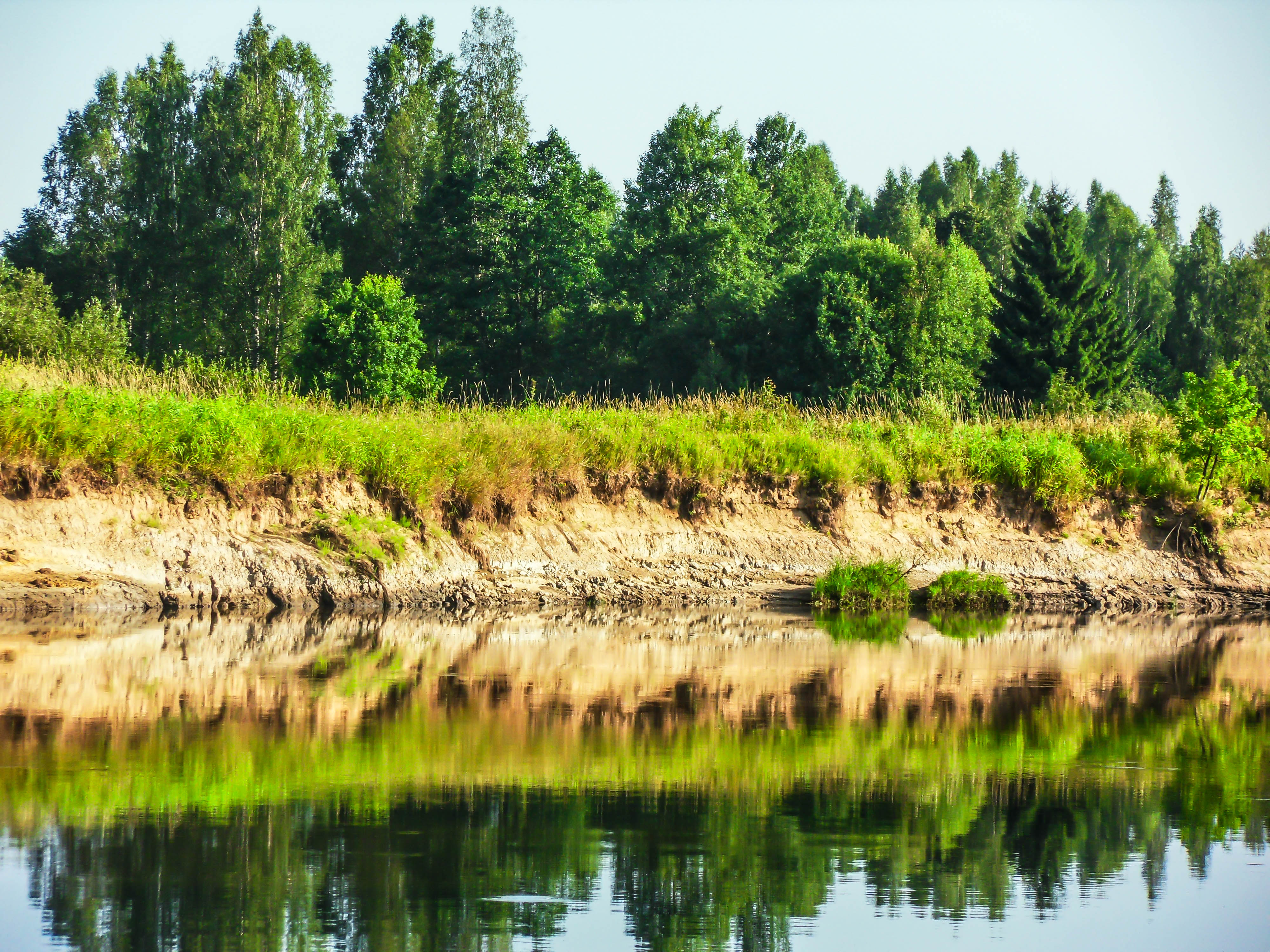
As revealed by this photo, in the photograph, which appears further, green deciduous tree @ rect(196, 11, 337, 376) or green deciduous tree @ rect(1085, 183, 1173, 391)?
green deciduous tree @ rect(1085, 183, 1173, 391)

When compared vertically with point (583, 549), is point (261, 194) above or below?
above

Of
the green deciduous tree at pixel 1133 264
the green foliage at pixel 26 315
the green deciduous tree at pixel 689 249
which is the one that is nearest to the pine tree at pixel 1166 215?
the green deciduous tree at pixel 1133 264

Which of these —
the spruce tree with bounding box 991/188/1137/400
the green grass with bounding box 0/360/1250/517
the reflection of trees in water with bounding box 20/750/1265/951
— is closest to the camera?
the reflection of trees in water with bounding box 20/750/1265/951

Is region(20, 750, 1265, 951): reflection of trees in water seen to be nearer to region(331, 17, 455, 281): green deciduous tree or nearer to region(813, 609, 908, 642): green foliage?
region(813, 609, 908, 642): green foliage

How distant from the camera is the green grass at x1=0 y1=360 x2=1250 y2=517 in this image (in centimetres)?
1856

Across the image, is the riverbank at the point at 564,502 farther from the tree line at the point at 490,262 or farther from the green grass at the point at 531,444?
the tree line at the point at 490,262

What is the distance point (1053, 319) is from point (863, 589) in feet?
118

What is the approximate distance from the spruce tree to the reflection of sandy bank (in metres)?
36.2

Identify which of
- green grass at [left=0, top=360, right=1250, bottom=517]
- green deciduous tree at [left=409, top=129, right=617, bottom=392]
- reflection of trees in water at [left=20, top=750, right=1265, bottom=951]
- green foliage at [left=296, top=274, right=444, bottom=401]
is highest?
green deciduous tree at [left=409, top=129, right=617, bottom=392]

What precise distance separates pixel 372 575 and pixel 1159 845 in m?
14.4

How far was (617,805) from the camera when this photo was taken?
283 inches

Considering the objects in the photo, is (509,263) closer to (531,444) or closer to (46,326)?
(46,326)

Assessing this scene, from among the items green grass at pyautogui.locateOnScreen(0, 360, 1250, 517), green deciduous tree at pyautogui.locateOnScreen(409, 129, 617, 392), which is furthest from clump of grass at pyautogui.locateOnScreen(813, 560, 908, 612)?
green deciduous tree at pyautogui.locateOnScreen(409, 129, 617, 392)

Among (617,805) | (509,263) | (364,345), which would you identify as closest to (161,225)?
(509,263)
